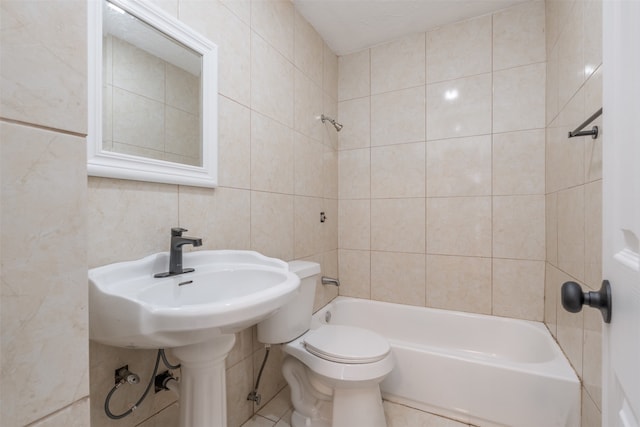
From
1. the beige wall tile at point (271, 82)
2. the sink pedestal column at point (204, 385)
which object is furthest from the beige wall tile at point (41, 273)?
the beige wall tile at point (271, 82)

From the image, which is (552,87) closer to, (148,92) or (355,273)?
(355,273)

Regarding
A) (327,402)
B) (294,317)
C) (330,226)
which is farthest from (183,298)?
(330,226)

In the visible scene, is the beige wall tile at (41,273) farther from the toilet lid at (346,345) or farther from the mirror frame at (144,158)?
the toilet lid at (346,345)

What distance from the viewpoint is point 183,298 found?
997mm

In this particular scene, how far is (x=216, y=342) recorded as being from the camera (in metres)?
0.91

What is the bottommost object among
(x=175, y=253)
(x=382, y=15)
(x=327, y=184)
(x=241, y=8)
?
(x=175, y=253)

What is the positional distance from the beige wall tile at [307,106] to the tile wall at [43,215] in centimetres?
157

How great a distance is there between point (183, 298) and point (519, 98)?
2.22 metres

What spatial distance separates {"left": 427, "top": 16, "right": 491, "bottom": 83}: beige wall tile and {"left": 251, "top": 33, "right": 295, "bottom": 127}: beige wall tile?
106cm

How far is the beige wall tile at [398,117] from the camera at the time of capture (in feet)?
7.03

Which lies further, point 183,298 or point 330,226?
point 330,226

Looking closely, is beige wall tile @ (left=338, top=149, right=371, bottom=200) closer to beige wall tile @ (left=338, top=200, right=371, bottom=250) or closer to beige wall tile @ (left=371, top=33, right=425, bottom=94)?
beige wall tile @ (left=338, top=200, right=371, bottom=250)

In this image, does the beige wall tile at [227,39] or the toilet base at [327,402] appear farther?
the toilet base at [327,402]

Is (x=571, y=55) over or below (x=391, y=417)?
over
